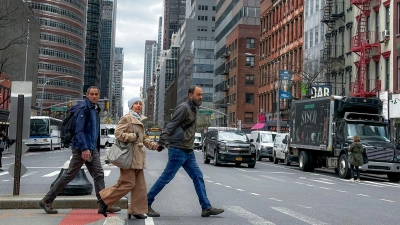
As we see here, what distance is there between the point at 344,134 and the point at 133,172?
18.1 metres

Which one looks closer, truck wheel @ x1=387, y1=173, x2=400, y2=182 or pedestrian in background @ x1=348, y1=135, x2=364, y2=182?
pedestrian in background @ x1=348, y1=135, x2=364, y2=182

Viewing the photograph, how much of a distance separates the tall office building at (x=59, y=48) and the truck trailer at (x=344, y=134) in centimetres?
10019

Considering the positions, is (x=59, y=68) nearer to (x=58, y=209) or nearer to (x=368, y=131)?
(x=368, y=131)

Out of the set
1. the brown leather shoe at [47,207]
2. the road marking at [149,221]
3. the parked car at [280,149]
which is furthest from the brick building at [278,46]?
the brown leather shoe at [47,207]

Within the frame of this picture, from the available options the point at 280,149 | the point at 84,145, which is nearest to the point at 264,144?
the point at 280,149

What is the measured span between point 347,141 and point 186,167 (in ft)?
53.9

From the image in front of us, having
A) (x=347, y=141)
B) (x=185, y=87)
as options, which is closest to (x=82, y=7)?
(x=185, y=87)

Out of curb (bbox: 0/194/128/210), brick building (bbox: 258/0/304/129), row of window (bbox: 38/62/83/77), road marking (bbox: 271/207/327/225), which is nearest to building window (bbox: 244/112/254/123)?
brick building (bbox: 258/0/304/129)

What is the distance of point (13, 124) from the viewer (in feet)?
34.7

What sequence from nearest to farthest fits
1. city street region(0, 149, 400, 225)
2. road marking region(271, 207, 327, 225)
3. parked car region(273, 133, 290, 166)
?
road marking region(271, 207, 327, 225)
city street region(0, 149, 400, 225)
parked car region(273, 133, 290, 166)

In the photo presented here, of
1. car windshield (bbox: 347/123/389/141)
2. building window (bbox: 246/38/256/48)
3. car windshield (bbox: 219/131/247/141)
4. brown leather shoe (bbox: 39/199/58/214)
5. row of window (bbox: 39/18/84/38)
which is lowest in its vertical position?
brown leather shoe (bbox: 39/199/58/214)

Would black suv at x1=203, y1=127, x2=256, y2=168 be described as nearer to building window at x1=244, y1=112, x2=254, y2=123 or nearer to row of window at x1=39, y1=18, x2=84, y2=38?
building window at x1=244, y1=112, x2=254, y2=123

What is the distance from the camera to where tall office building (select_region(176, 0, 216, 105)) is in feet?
452

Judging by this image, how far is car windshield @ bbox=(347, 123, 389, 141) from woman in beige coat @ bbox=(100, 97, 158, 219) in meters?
17.7
